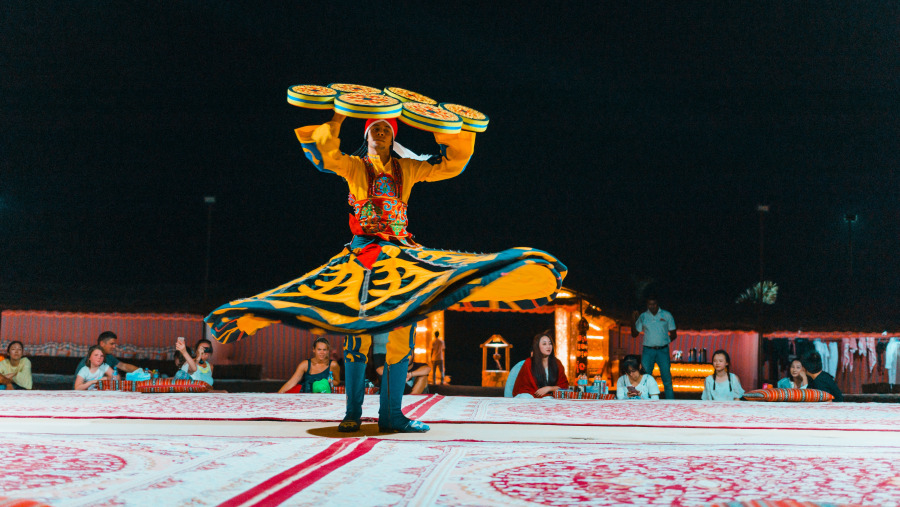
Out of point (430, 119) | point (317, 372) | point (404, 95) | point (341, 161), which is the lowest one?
point (317, 372)

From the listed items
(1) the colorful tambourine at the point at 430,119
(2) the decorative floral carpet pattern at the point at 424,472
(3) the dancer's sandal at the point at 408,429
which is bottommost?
(3) the dancer's sandal at the point at 408,429

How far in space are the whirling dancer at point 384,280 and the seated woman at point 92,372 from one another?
3.66m

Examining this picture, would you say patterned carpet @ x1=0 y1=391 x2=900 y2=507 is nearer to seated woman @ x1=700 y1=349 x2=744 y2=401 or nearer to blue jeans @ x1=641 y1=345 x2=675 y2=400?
seated woman @ x1=700 y1=349 x2=744 y2=401

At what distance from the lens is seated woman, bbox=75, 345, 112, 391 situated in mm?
6488

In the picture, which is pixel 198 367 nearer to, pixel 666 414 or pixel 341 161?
pixel 341 161

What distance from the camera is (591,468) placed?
7.45 ft

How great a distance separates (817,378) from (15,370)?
280 inches

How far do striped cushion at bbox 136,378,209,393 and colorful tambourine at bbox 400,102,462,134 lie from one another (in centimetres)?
361

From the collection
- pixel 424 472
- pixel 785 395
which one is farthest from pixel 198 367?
pixel 424 472

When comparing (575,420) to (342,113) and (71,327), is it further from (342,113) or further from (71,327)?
(71,327)

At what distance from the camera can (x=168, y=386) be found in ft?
20.4

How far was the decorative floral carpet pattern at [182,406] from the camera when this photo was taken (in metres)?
3.92

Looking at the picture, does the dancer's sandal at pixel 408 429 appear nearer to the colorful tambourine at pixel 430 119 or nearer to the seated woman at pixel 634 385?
the colorful tambourine at pixel 430 119

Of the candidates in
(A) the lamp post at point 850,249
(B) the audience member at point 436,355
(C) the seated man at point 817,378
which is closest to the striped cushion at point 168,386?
(C) the seated man at point 817,378
